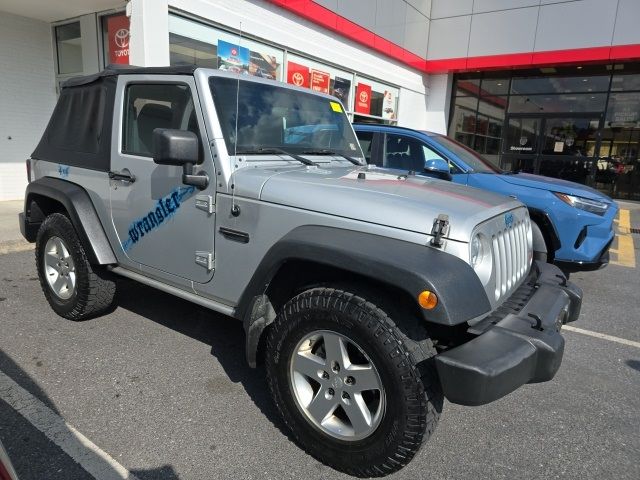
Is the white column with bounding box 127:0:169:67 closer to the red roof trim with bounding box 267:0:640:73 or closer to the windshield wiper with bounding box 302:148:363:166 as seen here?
the red roof trim with bounding box 267:0:640:73

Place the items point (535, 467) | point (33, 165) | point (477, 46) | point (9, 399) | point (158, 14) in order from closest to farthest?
1. point (535, 467)
2. point (9, 399)
3. point (33, 165)
4. point (158, 14)
5. point (477, 46)

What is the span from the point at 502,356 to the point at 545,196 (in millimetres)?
3511

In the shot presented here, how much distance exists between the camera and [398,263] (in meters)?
1.98

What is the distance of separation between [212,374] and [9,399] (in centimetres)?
118

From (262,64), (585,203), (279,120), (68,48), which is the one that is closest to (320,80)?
(262,64)

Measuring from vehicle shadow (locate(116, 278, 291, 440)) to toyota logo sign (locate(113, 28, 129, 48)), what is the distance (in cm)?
470

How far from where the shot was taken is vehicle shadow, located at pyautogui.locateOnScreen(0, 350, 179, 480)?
2.20 m

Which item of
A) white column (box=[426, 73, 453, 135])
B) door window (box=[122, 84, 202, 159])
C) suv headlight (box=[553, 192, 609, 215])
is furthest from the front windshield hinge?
white column (box=[426, 73, 453, 135])

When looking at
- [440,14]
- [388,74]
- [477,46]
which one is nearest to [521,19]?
[477,46]

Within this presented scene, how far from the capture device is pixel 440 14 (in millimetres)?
15156

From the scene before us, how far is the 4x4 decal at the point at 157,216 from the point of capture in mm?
2891

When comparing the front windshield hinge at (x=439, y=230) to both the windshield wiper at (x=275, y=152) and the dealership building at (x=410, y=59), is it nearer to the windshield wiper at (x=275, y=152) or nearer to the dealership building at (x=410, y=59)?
the windshield wiper at (x=275, y=152)

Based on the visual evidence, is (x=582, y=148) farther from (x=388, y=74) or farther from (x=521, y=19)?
(x=388, y=74)

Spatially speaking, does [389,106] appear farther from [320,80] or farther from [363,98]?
[320,80]
